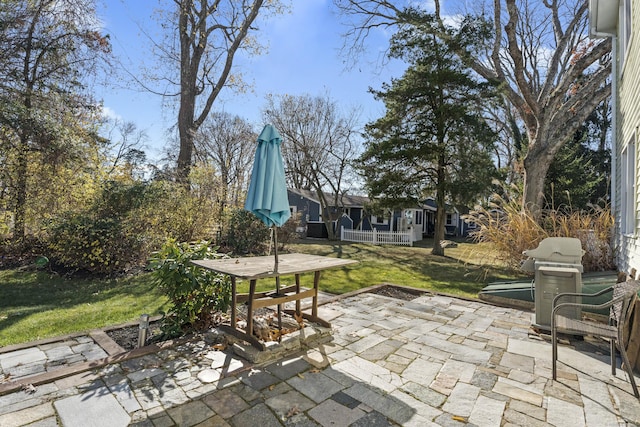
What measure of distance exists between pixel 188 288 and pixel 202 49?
36.6ft

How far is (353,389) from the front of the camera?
2596mm

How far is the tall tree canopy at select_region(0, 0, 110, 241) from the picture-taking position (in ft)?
24.2

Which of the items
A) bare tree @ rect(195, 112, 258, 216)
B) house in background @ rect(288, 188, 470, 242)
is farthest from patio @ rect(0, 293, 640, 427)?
bare tree @ rect(195, 112, 258, 216)

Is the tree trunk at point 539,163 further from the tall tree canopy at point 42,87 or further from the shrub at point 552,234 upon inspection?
the tall tree canopy at point 42,87

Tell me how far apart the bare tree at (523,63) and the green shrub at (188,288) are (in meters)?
8.04

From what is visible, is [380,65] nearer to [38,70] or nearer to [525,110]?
[525,110]

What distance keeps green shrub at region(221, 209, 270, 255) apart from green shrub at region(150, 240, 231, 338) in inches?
254

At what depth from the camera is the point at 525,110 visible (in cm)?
1012

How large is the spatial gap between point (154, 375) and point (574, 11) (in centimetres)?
1607

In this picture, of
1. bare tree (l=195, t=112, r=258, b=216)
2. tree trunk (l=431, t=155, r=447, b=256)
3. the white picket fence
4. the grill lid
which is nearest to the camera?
the grill lid

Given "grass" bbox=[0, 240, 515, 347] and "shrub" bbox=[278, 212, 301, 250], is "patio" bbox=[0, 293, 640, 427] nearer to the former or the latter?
"grass" bbox=[0, 240, 515, 347]

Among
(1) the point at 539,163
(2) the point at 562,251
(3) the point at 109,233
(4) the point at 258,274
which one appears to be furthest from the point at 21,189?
(1) the point at 539,163

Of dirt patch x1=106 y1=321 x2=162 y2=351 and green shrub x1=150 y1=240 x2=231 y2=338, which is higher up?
green shrub x1=150 y1=240 x2=231 y2=338

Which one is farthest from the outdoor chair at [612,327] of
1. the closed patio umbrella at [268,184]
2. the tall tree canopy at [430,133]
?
the tall tree canopy at [430,133]
